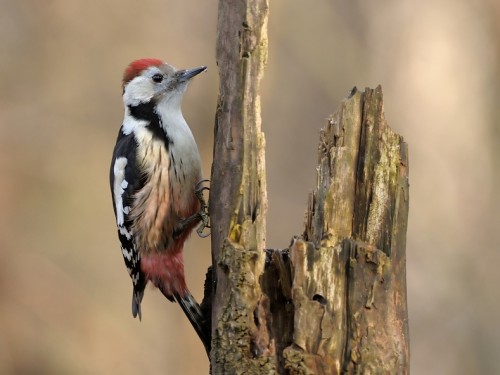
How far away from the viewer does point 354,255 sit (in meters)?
3.33

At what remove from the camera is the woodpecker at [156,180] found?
475cm

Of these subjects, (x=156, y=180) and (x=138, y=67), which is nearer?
(x=156, y=180)

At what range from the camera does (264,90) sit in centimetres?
910

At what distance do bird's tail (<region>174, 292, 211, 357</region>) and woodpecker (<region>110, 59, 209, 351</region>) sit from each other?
1 centimetres

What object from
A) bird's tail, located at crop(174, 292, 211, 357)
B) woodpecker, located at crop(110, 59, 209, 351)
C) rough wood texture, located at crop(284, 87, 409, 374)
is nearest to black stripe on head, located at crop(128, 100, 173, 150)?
woodpecker, located at crop(110, 59, 209, 351)

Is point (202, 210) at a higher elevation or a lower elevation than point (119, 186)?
lower

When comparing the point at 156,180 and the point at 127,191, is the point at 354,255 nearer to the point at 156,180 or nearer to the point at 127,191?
the point at 156,180

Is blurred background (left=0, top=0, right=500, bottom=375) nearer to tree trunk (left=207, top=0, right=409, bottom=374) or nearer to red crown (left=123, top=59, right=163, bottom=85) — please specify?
red crown (left=123, top=59, right=163, bottom=85)

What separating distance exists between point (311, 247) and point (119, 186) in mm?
1934

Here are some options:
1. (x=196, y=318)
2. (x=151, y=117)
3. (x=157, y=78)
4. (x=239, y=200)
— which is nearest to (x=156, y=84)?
(x=157, y=78)

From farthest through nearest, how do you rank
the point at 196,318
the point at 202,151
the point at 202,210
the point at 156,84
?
the point at 202,151 < the point at 156,84 < the point at 202,210 < the point at 196,318

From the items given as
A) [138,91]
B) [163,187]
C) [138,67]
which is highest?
[138,67]

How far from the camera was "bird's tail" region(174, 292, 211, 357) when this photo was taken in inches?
161

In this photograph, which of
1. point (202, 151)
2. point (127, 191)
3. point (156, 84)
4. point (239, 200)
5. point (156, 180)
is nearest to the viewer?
point (239, 200)
